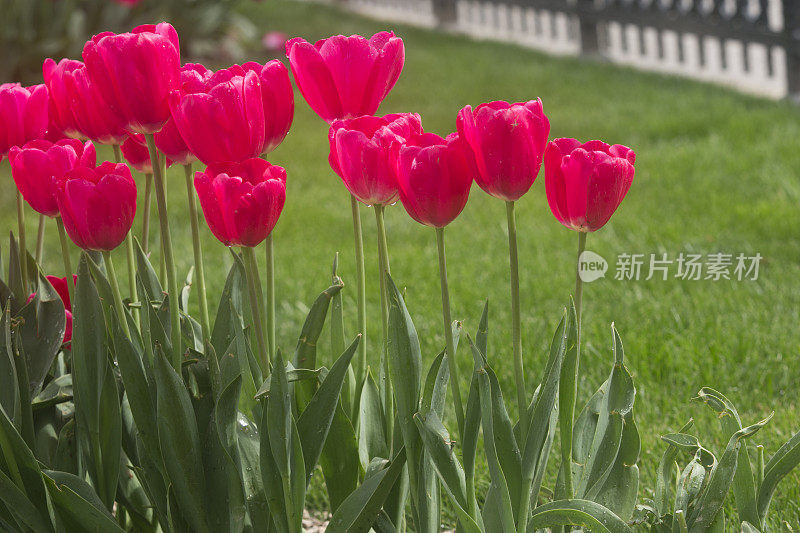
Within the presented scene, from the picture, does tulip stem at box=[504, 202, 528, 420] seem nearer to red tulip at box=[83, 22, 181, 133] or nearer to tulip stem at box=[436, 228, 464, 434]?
tulip stem at box=[436, 228, 464, 434]

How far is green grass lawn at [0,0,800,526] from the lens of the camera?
7.75ft

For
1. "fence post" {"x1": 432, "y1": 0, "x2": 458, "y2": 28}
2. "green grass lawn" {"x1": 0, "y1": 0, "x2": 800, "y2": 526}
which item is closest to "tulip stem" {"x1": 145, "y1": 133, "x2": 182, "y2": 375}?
"green grass lawn" {"x1": 0, "y1": 0, "x2": 800, "y2": 526}

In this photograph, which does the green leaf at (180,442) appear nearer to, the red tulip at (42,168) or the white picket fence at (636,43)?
the red tulip at (42,168)

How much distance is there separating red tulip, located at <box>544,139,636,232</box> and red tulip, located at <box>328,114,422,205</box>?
6.8 inches

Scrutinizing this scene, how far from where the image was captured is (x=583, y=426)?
4.38ft

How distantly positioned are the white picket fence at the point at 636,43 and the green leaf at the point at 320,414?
519 cm

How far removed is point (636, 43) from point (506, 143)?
6.90 metres

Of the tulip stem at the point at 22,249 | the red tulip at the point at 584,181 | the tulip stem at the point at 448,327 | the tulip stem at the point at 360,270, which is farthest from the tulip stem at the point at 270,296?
the tulip stem at the point at 22,249

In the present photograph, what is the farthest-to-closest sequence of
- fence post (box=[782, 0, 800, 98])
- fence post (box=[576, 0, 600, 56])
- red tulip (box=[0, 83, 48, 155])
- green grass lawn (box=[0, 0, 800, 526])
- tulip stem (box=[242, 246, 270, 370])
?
fence post (box=[576, 0, 600, 56]), fence post (box=[782, 0, 800, 98]), green grass lawn (box=[0, 0, 800, 526]), red tulip (box=[0, 83, 48, 155]), tulip stem (box=[242, 246, 270, 370])

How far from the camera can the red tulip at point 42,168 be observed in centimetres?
125

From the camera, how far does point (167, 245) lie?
119 cm

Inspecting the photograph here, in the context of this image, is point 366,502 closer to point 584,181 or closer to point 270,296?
point 270,296

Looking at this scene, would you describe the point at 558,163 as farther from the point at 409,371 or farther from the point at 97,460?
the point at 97,460

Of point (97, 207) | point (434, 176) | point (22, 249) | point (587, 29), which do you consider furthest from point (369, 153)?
point (587, 29)
